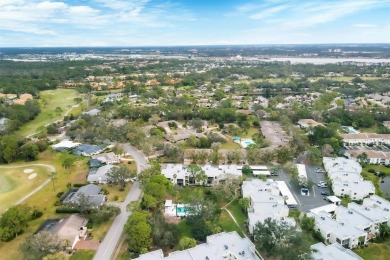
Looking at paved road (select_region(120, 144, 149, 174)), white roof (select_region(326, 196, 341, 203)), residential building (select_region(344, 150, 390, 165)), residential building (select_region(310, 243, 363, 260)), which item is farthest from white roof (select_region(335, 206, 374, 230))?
paved road (select_region(120, 144, 149, 174))

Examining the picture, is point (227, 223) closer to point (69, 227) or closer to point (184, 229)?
point (184, 229)

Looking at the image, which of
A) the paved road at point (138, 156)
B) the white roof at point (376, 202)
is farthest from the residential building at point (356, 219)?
the paved road at point (138, 156)

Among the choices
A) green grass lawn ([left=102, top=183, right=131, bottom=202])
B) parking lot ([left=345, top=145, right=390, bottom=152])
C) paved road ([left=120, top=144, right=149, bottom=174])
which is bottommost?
green grass lawn ([left=102, top=183, right=131, bottom=202])

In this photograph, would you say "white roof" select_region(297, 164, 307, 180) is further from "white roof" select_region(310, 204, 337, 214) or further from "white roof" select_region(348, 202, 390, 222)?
"white roof" select_region(348, 202, 390, 222)

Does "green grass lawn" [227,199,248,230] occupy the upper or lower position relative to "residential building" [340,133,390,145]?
lower

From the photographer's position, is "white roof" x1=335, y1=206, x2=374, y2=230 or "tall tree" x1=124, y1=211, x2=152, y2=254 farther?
"white roof" x1=335, y1=206, x2=374, y2=230

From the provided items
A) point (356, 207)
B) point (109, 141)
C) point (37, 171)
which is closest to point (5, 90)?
point (109, 141)
